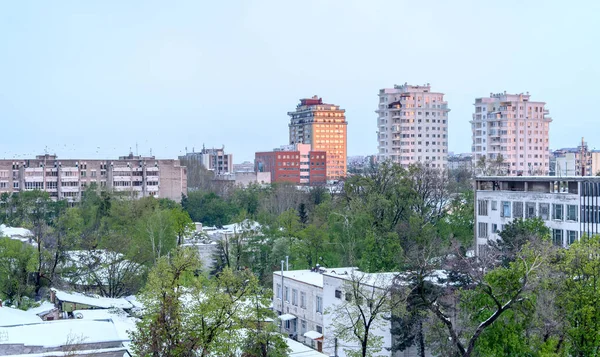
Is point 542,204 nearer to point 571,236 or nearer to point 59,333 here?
point 571,236

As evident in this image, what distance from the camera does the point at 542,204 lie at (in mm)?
37500

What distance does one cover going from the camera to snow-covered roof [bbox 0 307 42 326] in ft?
91.7

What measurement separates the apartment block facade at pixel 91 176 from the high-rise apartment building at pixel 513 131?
144 ft

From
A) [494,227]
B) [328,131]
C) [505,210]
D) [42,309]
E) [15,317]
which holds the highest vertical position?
[328,131]

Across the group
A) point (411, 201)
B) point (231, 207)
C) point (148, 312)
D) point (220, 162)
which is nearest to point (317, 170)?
point (220, 162)

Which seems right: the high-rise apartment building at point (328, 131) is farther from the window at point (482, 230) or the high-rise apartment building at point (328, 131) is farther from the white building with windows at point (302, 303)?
the white building with windows at point (302, 303)

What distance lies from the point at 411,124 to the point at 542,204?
76146 millimetres

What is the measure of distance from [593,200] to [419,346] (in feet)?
41.7

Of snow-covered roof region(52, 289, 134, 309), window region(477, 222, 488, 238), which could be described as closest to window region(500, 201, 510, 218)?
window region(477, 222, 488, 238)

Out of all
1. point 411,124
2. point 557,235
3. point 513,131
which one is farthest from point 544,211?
point 411,124

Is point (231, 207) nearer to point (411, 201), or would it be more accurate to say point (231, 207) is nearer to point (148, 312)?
point (411, 201)

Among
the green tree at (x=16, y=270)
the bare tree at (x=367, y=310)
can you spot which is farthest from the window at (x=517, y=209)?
the green tree at (x=16, y=270)

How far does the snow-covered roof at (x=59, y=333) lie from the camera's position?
79.0 feet

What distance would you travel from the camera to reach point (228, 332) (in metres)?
21.6
